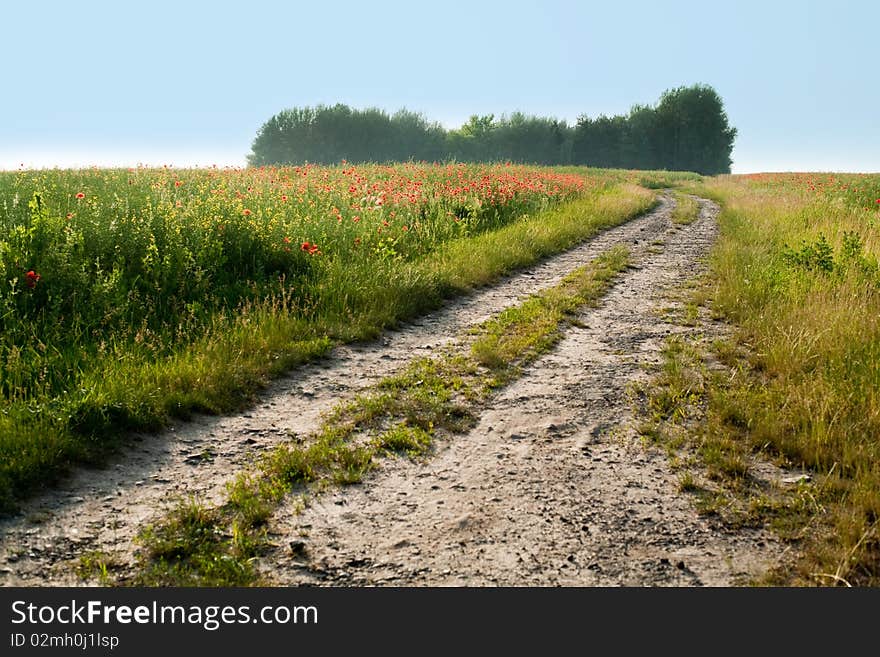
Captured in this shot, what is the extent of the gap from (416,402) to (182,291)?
352cm

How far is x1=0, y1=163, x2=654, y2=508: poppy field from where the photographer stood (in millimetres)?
4898

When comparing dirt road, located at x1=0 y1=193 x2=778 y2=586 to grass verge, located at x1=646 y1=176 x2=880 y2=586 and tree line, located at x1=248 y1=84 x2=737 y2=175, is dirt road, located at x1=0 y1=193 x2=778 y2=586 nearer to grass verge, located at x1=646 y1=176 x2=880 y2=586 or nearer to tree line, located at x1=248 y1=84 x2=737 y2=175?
grass verge, located at x1=646 y1=176 x2=880 y2=586

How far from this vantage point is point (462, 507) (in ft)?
12.7

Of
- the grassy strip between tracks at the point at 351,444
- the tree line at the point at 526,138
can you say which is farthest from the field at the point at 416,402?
the tree line at the point at 526,138

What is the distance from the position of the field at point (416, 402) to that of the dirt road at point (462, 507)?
2cm

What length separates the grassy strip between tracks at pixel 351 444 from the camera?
132 inches

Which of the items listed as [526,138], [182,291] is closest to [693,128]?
[526,138]

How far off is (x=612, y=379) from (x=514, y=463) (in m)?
Result: 1.80

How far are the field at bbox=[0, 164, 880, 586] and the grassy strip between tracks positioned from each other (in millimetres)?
18

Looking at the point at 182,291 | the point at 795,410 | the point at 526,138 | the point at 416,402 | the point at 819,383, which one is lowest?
the point at 416,402

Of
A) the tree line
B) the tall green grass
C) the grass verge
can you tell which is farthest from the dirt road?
the tree line

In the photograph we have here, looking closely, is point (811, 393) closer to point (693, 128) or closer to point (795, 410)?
point (795, 410)

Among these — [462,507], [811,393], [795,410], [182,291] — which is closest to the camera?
[462,507]

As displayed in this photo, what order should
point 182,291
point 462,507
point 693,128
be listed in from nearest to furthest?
point 462,507 < point 182,291 < point 693,128
